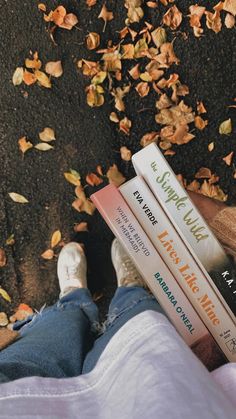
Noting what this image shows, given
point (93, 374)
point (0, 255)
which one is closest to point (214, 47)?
point (0, 255)

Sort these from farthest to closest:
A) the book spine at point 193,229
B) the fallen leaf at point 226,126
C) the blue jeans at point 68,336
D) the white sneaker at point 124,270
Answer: the fallen leaf at point 226,126
the white sneaker at point 124,270
the book spine at point 193,229
the blue jeans at point 68,336

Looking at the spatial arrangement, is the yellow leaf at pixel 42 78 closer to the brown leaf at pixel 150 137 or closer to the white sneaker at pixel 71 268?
the brown leaf at pixel 150 137

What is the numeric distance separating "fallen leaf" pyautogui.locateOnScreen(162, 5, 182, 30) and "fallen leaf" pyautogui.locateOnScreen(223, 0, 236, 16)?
137 mm

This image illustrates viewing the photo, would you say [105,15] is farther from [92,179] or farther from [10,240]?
[10,240]

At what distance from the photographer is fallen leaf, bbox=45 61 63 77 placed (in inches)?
56.4

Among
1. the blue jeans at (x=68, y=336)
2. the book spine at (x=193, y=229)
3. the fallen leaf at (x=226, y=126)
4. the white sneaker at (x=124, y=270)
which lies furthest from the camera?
the fallen leaf at (x=226, y=126)

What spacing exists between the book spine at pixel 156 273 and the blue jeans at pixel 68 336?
5 centimetres

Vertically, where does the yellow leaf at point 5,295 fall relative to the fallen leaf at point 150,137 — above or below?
below

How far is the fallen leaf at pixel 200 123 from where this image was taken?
1448 millimetres

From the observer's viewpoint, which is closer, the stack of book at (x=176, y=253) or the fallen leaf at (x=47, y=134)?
the stack of book at (x=176, y=253)

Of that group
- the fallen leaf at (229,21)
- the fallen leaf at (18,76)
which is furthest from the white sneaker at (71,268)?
the fallen leaf at (229,21)

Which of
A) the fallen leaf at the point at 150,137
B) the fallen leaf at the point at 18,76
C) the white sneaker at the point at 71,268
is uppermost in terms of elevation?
the fallen leaf at the point at 18,76

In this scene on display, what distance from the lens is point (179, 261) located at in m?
1.13

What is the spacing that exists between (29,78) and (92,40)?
22 centimetres
